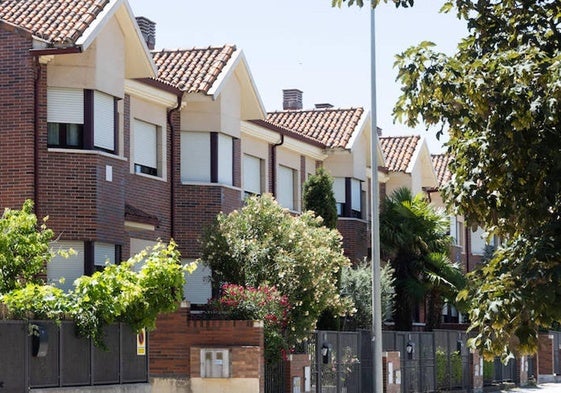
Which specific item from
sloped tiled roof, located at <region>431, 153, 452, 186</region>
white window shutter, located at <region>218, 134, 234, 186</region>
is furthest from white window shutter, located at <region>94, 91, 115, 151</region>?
sloped tiled roof, located at <region>431, 153, 452, 186</region>

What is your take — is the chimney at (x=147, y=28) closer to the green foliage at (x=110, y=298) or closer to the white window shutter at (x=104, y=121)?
the white window shutter at (x=104, y=121)

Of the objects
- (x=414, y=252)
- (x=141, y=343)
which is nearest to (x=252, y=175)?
(x=414, y=252)

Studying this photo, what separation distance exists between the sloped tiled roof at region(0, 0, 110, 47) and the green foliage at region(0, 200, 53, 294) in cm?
566

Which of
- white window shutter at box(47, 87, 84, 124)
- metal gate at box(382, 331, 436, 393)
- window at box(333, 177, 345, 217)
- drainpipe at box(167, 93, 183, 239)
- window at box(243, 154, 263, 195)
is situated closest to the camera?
white window shutter at box(47, 87, 84, 124)

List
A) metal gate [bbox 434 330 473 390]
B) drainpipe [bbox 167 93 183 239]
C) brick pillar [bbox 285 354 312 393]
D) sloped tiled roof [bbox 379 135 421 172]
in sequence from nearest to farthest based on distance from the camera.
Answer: brick pillar [bbox 285 354 312 393] < drainpipe [bbox 167 93 183 239] < metal gate [bbox 434 330 473 390] < sloped tiled roof [bbox 379 135 421 172]

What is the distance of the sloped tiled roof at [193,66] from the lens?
33812 millimetres

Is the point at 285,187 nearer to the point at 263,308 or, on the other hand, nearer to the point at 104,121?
the point at 104,121

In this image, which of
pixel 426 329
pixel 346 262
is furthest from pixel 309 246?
pixel 426 329

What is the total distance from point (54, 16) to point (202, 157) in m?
6.82

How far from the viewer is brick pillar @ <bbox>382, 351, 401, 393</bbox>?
3519cm

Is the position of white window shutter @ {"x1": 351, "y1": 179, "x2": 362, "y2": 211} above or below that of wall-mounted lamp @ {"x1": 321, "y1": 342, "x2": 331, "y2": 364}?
above

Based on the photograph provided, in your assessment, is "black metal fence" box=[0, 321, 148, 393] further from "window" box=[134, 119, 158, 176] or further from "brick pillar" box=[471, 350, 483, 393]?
"brick pillar" box=[471, 350, 483, 393]

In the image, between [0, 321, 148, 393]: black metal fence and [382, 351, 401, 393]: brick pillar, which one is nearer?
[0, 321, 148, 393]: black metal fence

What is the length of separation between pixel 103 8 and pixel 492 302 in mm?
17971
